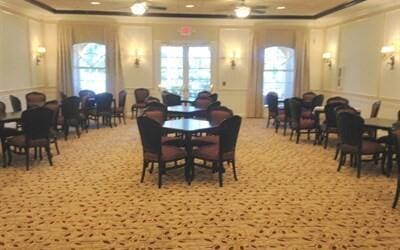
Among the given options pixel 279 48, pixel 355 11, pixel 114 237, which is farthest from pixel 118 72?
pixel 114 237

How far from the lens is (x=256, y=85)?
13.3 metres

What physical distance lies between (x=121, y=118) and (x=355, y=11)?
761 cm

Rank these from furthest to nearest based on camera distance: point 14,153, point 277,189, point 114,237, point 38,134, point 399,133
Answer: point 14,153 < point 38,134 < point 277,189 < point 399,133 < point 114,237

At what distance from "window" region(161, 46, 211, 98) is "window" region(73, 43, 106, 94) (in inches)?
79.1

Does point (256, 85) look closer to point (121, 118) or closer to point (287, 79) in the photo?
point (287, 79)

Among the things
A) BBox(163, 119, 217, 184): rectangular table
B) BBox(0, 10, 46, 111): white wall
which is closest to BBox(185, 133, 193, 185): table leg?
BBox(163, 119, 217, 184): rectangular table

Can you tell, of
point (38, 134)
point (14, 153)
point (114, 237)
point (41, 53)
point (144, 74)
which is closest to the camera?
point (114, 237)

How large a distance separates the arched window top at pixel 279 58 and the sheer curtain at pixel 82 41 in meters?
5.01

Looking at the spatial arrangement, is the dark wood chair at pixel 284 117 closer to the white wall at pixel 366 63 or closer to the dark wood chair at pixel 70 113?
the white wall at pixel 366 63

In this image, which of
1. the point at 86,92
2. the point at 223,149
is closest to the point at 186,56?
the point at 86,92

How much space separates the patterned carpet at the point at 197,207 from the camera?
4023 millimetres

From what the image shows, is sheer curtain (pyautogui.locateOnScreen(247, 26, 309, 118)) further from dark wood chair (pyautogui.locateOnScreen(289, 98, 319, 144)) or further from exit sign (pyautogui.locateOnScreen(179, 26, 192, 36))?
dark wood chair (pyautogui.locateOnScreen(289, 98, 319, 144))

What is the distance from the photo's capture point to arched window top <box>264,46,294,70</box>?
13.5m

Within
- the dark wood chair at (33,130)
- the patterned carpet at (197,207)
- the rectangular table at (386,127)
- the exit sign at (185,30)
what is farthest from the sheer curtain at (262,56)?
the dark wood chair at (33,130)
